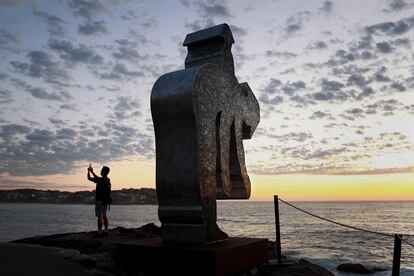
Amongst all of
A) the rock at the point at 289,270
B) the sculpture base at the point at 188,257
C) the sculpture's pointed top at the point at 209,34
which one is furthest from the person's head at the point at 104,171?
the rock at the point at 289,270

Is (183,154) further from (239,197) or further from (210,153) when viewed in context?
(239,197)

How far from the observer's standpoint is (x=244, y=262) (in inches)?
260

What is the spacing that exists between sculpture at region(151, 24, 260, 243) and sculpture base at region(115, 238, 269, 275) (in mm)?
355

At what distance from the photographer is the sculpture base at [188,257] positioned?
5.82 metres

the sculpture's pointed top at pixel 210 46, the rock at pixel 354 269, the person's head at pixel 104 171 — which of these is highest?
the sculpture's pointed top at pixel 210 46

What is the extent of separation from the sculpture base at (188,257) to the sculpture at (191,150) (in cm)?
36

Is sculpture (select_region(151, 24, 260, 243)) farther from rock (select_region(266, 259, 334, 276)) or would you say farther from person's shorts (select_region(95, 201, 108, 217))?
person's shorts (select_region(95, 201, 108, 217))

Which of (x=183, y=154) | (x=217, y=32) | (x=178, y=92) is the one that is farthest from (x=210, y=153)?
(x=217, y=32)

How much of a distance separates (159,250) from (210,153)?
1.76 metres

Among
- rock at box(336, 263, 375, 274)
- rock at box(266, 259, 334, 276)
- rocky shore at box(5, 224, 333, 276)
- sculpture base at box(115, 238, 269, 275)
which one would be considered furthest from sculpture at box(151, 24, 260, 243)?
rock at box(336, 263, 375, 274)

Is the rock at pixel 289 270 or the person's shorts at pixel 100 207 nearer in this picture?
the rock at pixel 289 270

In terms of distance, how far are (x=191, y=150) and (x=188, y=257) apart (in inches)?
Result: 64.9

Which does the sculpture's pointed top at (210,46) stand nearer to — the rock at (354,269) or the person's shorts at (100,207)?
the person's shorts at (100,207)

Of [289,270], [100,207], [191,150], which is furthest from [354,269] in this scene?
[191,150]
